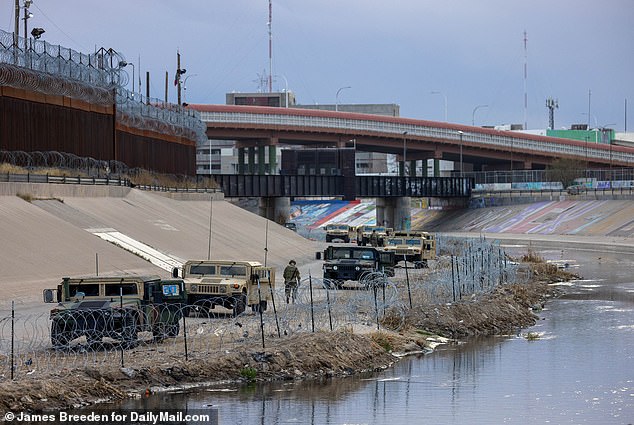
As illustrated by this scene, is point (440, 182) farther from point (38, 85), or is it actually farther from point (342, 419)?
point (342, 419)

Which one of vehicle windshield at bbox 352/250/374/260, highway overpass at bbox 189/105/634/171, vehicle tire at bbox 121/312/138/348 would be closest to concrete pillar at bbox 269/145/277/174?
highway overpass at bbox 189/105/634/171

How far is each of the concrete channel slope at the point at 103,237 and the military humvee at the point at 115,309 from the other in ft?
24.3

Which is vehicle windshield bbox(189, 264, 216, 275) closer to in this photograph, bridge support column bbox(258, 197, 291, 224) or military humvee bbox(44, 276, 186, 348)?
military humvee bbox(44, 276, 186, 348)

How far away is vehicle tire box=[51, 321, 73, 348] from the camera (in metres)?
25.8

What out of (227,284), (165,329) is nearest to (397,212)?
(227,284)

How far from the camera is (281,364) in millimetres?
26781

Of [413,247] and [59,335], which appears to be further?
[413,247]

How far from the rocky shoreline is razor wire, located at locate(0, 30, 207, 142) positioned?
3076cm

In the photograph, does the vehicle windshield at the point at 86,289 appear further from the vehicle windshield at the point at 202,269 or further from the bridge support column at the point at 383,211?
the bridge support column at the point at 383,211

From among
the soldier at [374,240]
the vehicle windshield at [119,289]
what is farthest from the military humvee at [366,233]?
the vehicle windshield at [119,289]

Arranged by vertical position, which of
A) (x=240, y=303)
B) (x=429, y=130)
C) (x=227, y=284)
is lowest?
(x=240, y=303)

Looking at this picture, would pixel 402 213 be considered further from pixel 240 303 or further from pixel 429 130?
pixel 240 303

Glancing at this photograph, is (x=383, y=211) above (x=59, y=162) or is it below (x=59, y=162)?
below

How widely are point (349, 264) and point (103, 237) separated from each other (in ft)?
35.3
